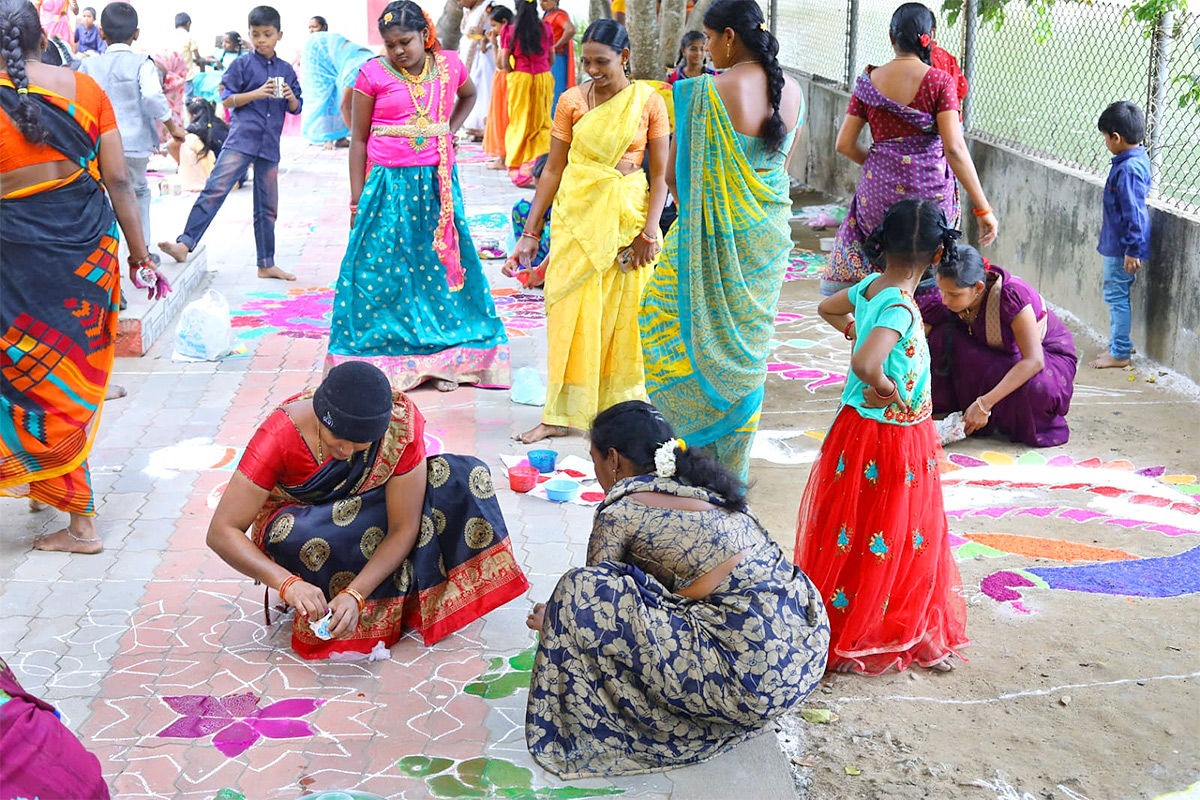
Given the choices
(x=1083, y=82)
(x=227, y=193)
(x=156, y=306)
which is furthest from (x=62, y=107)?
(x=1083, y=82)

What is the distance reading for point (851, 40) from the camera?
11.5 m

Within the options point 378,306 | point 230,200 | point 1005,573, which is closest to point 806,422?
point 1005,573

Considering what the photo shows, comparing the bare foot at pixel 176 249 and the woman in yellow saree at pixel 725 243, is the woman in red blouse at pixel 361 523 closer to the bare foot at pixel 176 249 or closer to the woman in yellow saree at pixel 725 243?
the woman in yellow saree at pixel 725 243

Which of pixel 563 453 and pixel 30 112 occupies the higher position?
pixel 30 112

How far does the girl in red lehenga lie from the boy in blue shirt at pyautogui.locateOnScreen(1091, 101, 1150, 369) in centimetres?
Result: 304

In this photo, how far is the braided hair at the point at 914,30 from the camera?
5.49 m

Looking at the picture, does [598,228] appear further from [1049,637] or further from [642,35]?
A: [642,35]

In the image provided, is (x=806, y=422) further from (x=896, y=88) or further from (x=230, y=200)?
(x=230, y=200)

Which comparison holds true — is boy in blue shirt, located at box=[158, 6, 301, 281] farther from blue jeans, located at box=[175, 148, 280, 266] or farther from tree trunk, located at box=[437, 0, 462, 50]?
tree trunk, located at box=[437, 0, 462, 50]

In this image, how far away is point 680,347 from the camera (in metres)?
4.55

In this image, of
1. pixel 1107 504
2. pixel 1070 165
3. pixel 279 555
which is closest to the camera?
pixel 279 555

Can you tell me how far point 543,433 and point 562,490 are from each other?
2.30 feet

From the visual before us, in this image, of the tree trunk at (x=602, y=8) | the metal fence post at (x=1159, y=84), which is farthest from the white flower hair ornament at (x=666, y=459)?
the tree trunk at (x=602, y=8)

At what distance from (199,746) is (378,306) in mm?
3193
